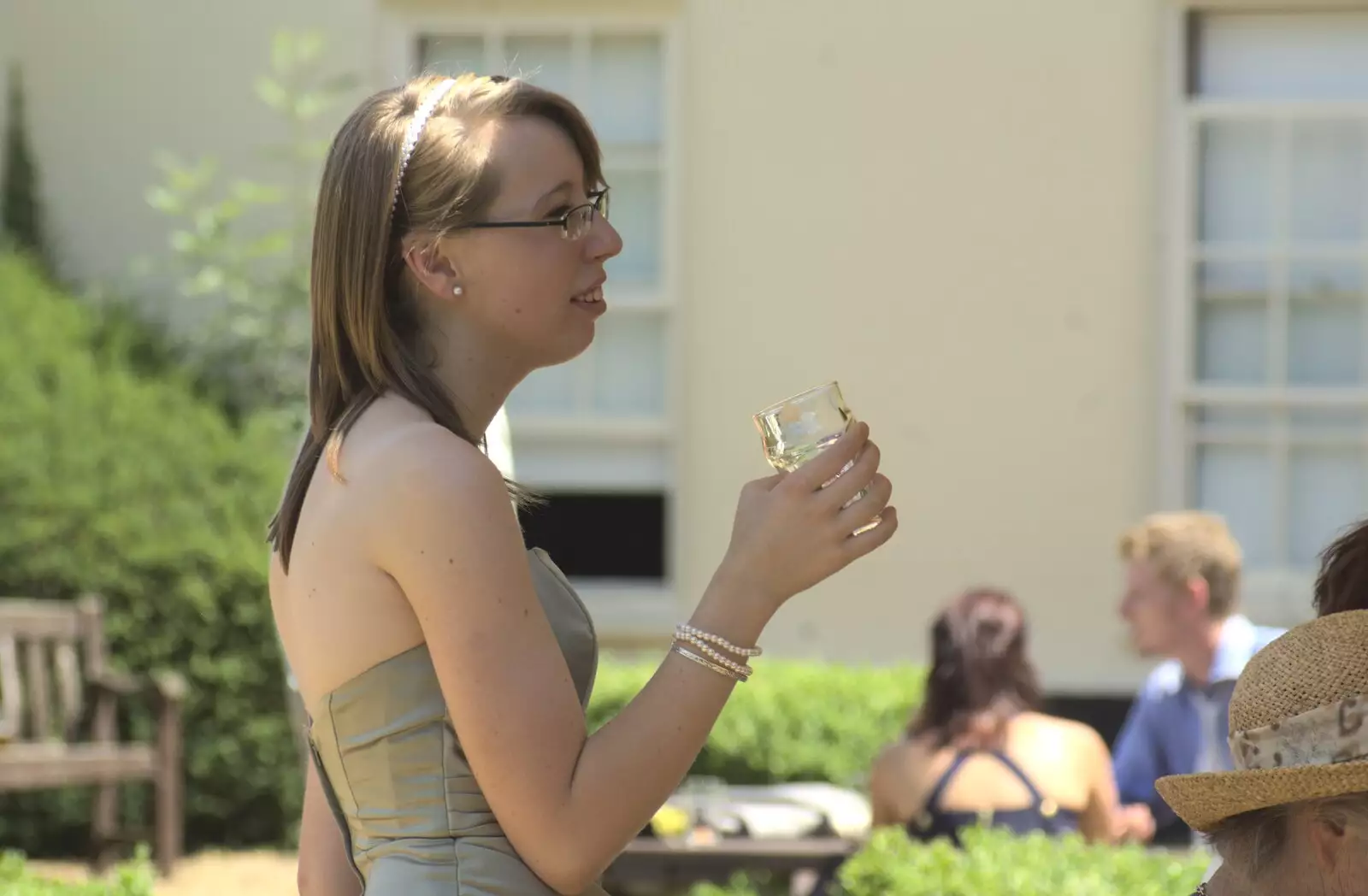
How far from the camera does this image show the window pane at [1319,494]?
942 centimetres

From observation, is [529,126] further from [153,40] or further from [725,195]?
[153,40]

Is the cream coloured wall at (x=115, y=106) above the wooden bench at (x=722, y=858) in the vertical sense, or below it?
above

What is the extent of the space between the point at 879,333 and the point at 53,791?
437 cm

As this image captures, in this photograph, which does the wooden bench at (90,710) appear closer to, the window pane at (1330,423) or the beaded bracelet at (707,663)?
the window pane at (1330,423)

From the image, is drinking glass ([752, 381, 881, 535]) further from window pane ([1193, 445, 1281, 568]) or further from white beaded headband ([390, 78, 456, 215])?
window pane ([1193, 445, 1281, 568])

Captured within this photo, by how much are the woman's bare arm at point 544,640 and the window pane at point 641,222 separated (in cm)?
790

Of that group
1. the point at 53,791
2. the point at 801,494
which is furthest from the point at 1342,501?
the point at 801,494

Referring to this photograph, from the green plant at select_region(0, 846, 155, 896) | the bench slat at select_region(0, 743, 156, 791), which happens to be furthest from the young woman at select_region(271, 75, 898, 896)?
the bench slat at select_region(0, 743, 156, 791)

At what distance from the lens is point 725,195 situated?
9.52 meters

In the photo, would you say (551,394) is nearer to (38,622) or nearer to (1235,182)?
(38,622)

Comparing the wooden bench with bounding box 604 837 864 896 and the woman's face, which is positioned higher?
the woman's face

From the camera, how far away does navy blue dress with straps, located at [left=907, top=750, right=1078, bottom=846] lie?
213 inches

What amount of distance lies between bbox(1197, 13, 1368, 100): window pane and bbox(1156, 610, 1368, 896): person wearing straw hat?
782 cm

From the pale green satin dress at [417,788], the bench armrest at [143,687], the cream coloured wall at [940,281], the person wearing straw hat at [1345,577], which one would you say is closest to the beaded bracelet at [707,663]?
the pale green satin dress at [417,788]
